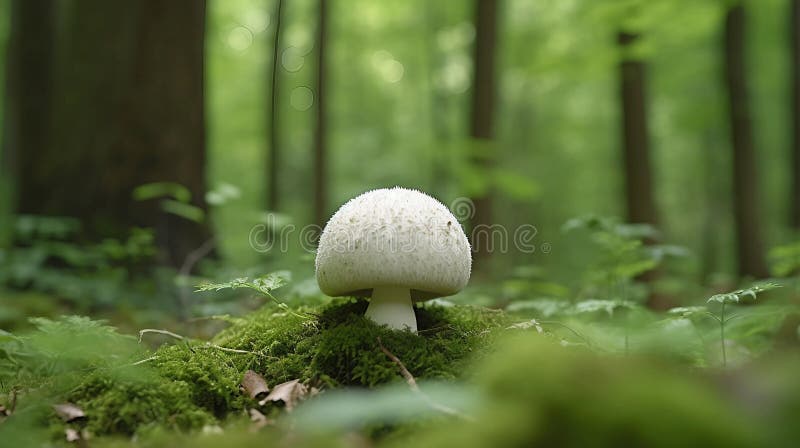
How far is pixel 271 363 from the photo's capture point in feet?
9.66

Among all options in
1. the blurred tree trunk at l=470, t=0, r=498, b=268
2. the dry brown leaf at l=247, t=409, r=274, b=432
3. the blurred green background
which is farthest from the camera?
the blurred tree trunk at l=470, t=0, r=498, b=268

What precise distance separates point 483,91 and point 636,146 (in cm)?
243

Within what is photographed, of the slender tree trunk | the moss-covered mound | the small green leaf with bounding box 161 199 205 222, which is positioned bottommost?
the moss-covered mound

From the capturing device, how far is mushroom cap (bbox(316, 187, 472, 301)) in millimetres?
2805

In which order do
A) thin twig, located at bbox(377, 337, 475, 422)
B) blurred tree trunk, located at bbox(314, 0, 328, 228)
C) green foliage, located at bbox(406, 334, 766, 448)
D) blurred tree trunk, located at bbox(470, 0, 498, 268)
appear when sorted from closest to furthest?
1. green foliage, located at bbox(406, 334, 766, 448)
2. thin twig, located at bbox(377, 337, 475, 422)
3. blurred tree trunk, located at bbox(470, 0, 498, 268)
4. blurred tree trunk, located at bbox(314, 0, 328, 228)

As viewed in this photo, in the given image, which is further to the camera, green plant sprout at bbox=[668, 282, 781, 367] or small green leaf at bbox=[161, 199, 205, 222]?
small green leaf at bbox=[161, 199, 205, 222]

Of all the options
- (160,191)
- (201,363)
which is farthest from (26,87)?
(201,363)

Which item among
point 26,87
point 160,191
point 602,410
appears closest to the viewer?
point 602,410

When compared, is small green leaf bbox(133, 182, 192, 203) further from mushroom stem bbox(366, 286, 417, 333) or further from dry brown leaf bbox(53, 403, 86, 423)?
dry brown leaf bbox(53, 403, 86, 423)

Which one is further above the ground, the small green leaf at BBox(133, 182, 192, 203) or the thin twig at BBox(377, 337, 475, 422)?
the small green leaf at BBox(133, 182, 192, 203)

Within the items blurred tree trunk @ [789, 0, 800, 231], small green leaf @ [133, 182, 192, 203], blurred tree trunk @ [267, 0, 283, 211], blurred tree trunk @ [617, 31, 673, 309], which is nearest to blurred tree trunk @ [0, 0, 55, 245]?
small green leaf @ [133, 182, 192, 203]

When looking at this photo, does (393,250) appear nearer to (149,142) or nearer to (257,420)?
(257,420)

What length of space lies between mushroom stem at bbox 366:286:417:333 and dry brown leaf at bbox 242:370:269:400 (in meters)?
0.67

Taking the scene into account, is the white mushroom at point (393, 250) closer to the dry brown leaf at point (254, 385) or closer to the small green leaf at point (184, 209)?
the dry brown leaf at point (254, 385)
